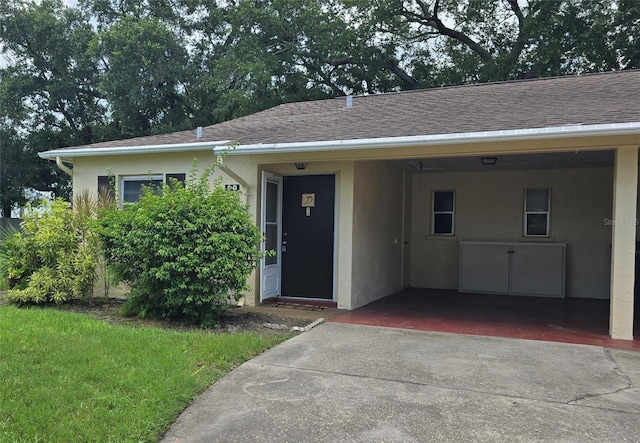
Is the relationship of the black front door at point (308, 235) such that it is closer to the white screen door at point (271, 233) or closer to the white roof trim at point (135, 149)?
the white screen door at point (271, 233)

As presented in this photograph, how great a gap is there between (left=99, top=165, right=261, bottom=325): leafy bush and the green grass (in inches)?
24.5

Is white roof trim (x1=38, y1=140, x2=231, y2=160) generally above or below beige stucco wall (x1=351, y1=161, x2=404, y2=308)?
above

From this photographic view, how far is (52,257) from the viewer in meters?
7.26

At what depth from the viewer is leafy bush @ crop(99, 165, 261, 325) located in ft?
19.4

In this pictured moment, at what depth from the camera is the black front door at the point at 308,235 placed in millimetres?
7887

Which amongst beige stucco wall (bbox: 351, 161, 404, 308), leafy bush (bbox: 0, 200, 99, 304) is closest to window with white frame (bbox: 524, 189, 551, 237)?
beige stucco wall (bbox: 351, 161, 404, 308)

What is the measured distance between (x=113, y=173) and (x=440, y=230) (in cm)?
696

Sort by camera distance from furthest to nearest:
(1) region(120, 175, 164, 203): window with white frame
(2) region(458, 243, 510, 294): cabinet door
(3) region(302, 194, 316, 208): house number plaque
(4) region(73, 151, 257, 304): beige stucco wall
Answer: (2) region(458, 243, 510, 294): cabinet door < (1) region(120, 175, 164, 203): window with white frame < (3) region(302, 194, 316, 208): house number plaque < (4) region(73, 151, 257, 304): beige stucco wall

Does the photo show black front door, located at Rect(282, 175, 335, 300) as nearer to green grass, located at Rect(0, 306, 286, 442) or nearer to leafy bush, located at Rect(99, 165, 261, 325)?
leafy bush, located at Rect(99, 165, 261, 325)

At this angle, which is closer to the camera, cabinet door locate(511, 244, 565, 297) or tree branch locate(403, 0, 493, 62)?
cabinet door locate(511, 244, 565, 297)

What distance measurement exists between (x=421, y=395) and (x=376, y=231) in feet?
16.2

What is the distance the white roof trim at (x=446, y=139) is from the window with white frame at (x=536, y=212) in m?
4.80

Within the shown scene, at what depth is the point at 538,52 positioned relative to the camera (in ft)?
56.0

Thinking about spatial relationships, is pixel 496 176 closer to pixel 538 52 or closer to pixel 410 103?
pixel 410 103
